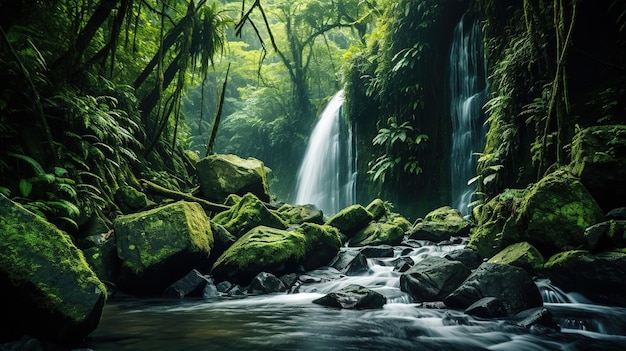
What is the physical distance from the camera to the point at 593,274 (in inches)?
173

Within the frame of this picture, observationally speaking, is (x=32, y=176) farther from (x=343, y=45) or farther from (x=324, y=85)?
(x=343, y=45)

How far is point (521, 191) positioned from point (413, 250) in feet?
8.15

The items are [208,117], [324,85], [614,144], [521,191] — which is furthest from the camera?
[208,117]

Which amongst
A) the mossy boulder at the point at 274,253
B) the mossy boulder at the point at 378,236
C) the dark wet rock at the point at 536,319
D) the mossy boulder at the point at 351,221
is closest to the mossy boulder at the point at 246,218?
the mossy boulder at the point at 274,253

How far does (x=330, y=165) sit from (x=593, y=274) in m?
13.7

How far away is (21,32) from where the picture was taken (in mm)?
5730

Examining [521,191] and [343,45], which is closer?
[521,191]

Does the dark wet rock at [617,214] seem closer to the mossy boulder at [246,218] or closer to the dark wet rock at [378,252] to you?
the dark wet rock at [378,252]

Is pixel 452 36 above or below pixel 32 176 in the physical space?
above

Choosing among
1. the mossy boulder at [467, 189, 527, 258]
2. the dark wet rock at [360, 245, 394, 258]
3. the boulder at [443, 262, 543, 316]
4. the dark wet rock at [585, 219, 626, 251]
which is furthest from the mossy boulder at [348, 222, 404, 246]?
the dark wet rock at [585, 219, 626, 251]

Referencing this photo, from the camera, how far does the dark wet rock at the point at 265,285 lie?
6.04 metres

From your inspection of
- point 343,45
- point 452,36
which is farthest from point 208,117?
point 452,36

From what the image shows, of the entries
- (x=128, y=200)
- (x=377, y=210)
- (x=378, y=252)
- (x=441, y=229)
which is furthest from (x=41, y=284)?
(x=377, y=210)

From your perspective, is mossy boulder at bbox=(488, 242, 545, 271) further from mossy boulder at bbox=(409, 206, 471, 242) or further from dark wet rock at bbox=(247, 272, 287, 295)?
mossy boulder at bbox=(409, 206, 471, 242)
